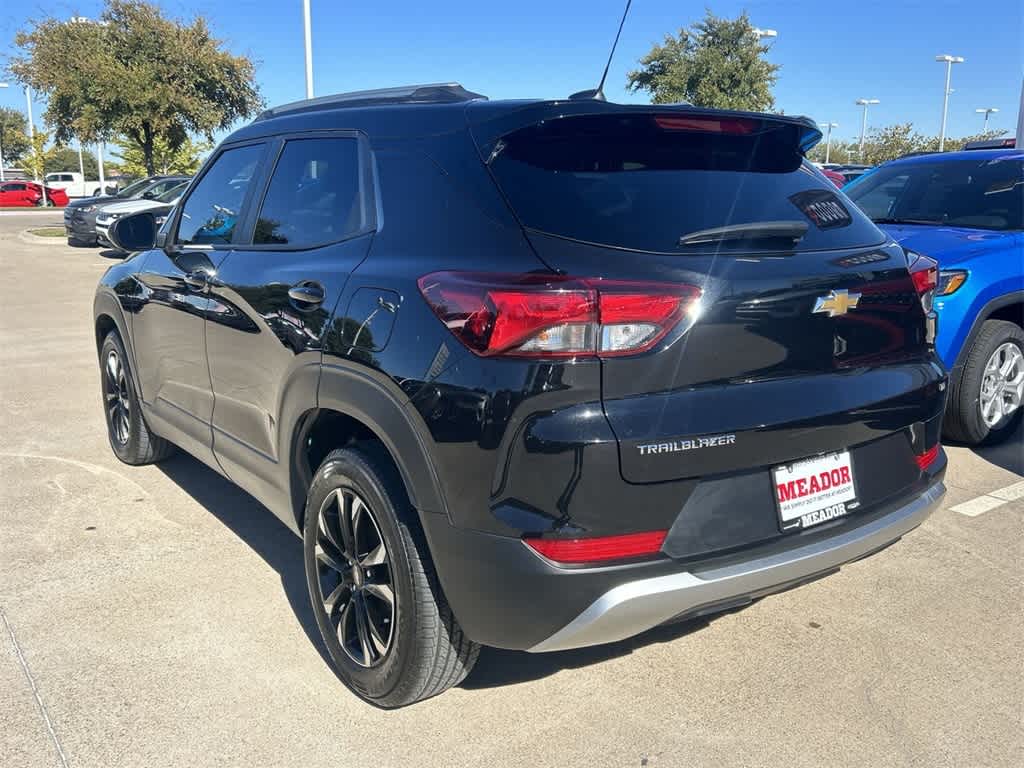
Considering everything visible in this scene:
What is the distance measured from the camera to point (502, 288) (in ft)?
7.13

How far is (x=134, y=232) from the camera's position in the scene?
172 inches

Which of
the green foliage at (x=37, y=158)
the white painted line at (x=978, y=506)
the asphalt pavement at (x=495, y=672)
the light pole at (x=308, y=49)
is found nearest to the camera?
the asphalt pavement at (x=495, y=672)

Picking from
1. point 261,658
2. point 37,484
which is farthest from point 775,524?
point 37,484

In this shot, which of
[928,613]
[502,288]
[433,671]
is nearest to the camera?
[502,288]

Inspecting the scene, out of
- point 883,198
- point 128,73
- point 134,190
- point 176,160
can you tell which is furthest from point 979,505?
point 176,160

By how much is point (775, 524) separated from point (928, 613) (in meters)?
1.35

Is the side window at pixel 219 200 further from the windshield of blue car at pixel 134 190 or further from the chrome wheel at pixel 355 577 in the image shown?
the windshield of blue car at pixel 134 190


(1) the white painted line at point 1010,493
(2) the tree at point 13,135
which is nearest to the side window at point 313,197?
(1) the white painted line at point 1010,493

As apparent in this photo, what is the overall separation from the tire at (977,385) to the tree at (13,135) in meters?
79.9

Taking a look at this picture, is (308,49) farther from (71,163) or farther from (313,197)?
(71,163)

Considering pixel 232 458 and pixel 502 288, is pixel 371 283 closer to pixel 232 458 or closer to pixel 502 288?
pixel 502 288

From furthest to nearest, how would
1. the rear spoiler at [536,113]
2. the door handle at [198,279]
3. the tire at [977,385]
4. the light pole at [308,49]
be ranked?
1. the light pole at [308,49]
2. the tire at [977,385]
3. the door handle at [198,279]
4. the rear spoiler at [536,113]

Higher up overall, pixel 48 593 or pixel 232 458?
pixel 232 458

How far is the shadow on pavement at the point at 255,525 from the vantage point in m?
3.45
